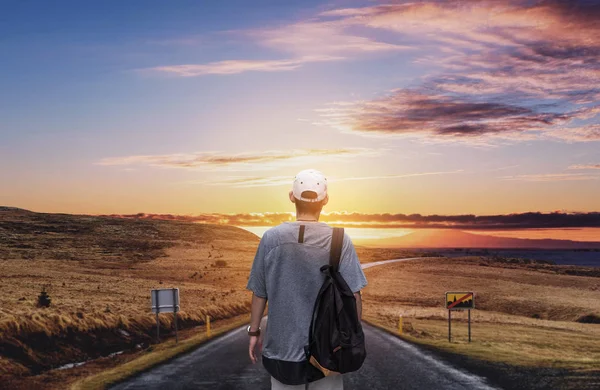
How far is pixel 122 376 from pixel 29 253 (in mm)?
116281

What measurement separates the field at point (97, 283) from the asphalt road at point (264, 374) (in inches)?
151

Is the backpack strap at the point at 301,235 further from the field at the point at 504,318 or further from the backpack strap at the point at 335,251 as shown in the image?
the field at the point at 504,318

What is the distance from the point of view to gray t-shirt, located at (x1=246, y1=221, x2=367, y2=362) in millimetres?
4625

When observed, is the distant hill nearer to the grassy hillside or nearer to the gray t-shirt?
the grassy hillside

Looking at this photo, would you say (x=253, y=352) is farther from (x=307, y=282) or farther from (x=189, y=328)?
(x=189, y=328)

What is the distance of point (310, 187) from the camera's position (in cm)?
473

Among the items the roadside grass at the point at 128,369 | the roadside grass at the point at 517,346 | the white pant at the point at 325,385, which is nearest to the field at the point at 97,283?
the roadside grass at the point at 128,369

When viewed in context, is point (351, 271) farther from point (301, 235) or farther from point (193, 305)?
point (193, 305)

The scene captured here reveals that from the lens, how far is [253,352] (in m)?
5.06

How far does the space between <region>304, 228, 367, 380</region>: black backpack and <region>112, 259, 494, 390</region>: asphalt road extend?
381 inches

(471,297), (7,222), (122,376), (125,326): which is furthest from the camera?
(7,222)

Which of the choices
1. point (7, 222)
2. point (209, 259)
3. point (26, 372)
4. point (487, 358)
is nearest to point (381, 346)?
point (487, 358)

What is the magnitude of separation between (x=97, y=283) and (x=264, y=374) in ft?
168

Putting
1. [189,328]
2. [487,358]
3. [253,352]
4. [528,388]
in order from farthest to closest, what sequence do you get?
[189,328] < [487,358] < [528,388] < [253,352]
